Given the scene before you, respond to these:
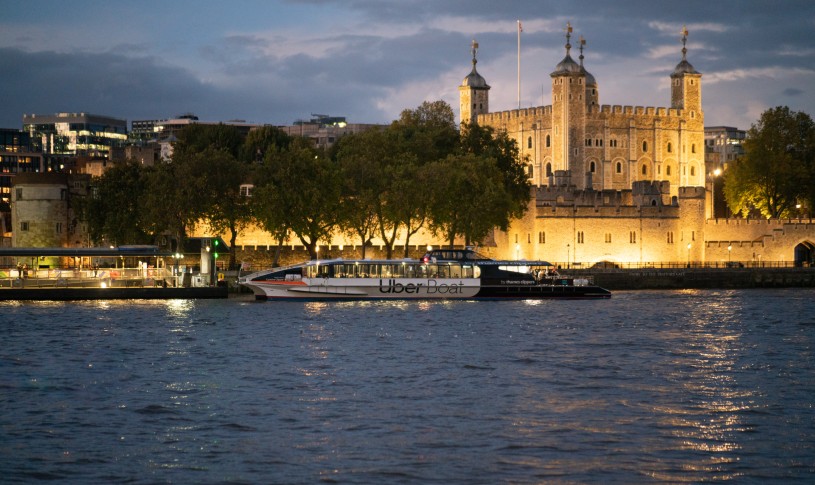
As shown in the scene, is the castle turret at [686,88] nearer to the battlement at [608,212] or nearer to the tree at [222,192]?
the battlement at [608,212]

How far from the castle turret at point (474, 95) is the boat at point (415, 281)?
201 ft

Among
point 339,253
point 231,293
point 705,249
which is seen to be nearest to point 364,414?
point 231,293

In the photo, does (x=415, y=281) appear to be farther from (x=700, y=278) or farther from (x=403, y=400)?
(x=403, y=400)

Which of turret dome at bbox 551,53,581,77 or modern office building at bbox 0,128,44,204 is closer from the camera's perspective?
turret dome at bbox 551,53,581,77

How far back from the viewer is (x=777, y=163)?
96.5m

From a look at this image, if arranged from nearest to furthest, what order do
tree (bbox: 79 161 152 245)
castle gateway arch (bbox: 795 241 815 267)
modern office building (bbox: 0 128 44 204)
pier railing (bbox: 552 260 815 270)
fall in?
tree (bbox: 79 161 152 245)
pier railing (bbox: 552 260 815 270)
castle gateway arch (bbox: 795 241 815 267)
modern office building (bbox: 0 128 44 204)

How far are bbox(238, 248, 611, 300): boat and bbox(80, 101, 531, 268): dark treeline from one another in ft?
27.6

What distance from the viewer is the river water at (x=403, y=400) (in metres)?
23.2

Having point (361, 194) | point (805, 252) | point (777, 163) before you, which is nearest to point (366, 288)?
point (361, 194)

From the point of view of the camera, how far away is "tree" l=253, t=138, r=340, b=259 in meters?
71.7

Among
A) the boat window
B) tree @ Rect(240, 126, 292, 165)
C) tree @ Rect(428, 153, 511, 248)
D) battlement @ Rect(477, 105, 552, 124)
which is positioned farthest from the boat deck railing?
battlement @ Rect(477, 105, 552, 124)

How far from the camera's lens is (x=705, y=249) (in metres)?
88.6

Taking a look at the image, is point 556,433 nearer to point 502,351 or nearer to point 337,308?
point 502,351

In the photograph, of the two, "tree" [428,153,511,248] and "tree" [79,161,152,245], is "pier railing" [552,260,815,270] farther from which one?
"tree" [79,161,152,245]
